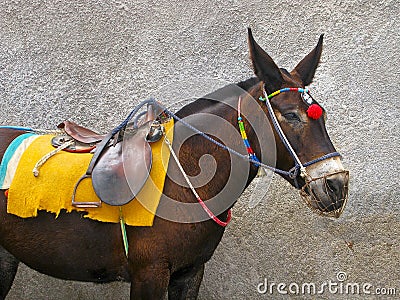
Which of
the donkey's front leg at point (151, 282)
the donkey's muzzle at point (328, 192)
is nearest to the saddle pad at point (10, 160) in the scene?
the donkey's front leg at point (151, 282)

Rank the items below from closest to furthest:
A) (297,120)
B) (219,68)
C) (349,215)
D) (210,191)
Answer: (297,120) < (210,191) < (349,215) < (219,68)

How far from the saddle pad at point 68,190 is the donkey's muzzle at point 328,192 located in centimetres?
60

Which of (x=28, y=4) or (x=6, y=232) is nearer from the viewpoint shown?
(x=6, y=232)

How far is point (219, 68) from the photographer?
10.8 ft

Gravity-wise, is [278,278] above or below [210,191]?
below

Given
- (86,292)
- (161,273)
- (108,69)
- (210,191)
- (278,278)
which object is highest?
(108,69)

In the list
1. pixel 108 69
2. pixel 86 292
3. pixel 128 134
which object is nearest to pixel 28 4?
pixel 108 69

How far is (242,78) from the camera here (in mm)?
3277

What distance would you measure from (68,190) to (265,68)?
0.97 meters

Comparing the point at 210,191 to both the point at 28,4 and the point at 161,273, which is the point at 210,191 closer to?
the point at 161,273

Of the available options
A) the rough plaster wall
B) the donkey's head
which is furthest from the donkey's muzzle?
the rough plaster wall

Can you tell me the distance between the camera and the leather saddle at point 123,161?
1.97 m

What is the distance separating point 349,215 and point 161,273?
154 cm

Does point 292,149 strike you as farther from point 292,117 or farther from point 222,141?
point 222,141
